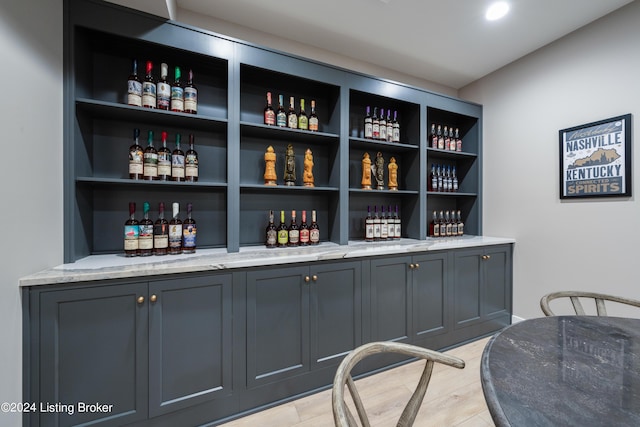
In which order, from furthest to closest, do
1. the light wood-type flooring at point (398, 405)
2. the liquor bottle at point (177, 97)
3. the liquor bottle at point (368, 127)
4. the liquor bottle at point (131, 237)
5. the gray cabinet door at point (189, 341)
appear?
the liquor bottle at point (368, 127) → the liquor bottle at point (177, 97) → the liquor bottle at point (131, 237) → the light wood-type flooring at point (398, 405) → the gray cabinet door at point (189, 341)

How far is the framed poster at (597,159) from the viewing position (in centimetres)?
192

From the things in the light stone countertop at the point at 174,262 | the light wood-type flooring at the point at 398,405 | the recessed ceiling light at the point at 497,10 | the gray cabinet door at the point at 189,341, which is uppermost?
the recessed ceiling light at the point at 497,10

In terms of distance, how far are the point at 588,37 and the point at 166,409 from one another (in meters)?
3.90

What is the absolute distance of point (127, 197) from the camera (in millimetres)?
1796

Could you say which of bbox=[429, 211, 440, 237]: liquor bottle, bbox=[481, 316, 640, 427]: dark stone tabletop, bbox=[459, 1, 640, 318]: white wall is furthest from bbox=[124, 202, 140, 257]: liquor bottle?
bbox=[459, 1, 640, 318]: white wall

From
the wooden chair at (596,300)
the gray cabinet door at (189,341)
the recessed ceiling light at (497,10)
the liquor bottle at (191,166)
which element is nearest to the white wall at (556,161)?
the recessed ceiling light at (497,10)

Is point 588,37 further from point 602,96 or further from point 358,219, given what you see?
point 358,219

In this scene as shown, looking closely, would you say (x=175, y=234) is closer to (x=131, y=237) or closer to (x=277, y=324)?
(x=131, y=237)

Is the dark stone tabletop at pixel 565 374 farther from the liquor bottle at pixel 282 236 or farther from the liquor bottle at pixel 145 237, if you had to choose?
the liquor bottle at pixel 145 237

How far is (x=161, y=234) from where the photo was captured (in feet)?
5.80

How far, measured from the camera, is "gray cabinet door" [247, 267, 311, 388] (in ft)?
5.17

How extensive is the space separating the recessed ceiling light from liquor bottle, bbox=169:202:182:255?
2.61 m

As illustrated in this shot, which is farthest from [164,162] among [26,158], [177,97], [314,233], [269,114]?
[314,233]

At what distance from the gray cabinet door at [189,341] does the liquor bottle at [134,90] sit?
3.69 ft
